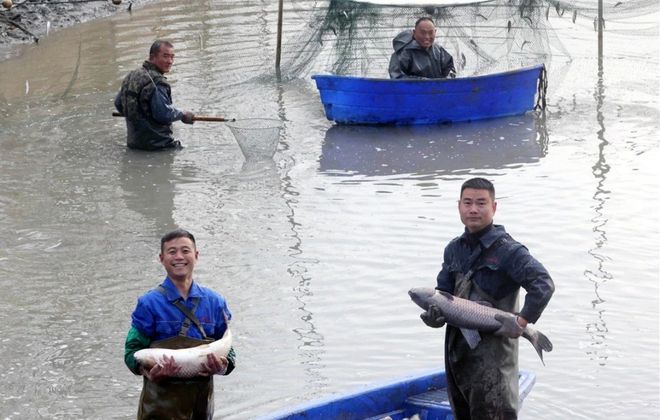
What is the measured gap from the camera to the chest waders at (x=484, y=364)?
5410 millimetres

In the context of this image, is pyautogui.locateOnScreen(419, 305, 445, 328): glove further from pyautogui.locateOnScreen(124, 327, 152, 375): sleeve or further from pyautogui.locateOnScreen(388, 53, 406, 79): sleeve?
pyautogui.locateOnScreen(388, 53, 406, 79): sleeve

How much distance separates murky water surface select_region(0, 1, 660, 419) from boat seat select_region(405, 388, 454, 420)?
0.83 meters

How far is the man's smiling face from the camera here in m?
5.21

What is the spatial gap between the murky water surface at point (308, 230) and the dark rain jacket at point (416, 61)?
0.67m

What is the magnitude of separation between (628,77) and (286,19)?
22.7ft

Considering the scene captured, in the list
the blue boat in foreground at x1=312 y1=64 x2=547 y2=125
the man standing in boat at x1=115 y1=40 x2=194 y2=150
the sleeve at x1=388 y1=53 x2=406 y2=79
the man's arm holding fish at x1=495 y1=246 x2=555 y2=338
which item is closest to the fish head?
the man's arm holding fish at x1=495 y1=246 x2=555 y2=338

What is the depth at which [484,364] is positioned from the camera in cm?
542

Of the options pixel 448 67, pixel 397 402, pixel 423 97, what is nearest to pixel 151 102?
pixel 423 97

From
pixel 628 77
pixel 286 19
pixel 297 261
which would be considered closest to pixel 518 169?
pixel 297 261

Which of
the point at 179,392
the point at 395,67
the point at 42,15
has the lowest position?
the point at 179,392

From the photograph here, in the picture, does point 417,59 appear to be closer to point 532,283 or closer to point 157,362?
point 532,283

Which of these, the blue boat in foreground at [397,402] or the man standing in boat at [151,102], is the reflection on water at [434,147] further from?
the blue boat in foreground at [397,402]

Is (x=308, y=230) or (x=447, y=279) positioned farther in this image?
(x=308, y=230)

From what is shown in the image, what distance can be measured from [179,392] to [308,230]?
5.14m
